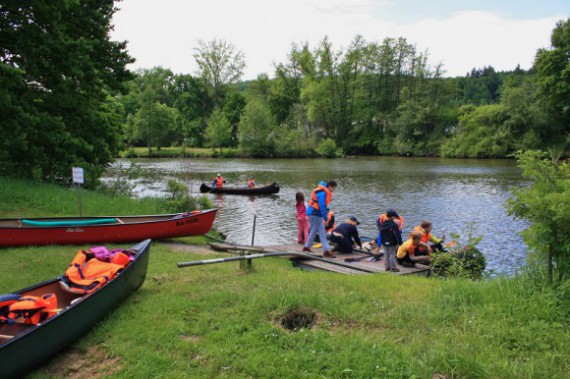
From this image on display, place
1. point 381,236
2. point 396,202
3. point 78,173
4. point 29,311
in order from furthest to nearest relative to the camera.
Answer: point 396,202 < point 78,173 < point 381,236 < point 29,311

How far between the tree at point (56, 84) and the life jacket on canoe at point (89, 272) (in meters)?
7.67

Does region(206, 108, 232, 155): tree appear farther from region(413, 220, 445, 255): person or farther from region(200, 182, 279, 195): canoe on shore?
region(413, 220, 445, 255): person

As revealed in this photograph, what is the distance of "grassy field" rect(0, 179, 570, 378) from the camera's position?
454 centimetres

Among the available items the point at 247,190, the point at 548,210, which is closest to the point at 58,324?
the point at 548,210

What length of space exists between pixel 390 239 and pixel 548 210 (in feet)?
14.2

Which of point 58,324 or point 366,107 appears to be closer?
point 58,324

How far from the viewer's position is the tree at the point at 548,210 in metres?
5.14

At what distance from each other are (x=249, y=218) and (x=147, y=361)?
50.4ft

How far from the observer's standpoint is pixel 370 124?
247ft

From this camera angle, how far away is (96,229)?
10.4 meters

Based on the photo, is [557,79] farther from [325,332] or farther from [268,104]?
[325,332]

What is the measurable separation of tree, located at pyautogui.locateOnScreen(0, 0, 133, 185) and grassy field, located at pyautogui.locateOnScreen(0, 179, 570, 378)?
26.0 feet

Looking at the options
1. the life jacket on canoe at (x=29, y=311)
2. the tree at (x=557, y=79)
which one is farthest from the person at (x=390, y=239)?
the tree at (x=557, y=79)

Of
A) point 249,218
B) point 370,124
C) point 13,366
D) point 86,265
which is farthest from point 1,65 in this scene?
point 370,124
